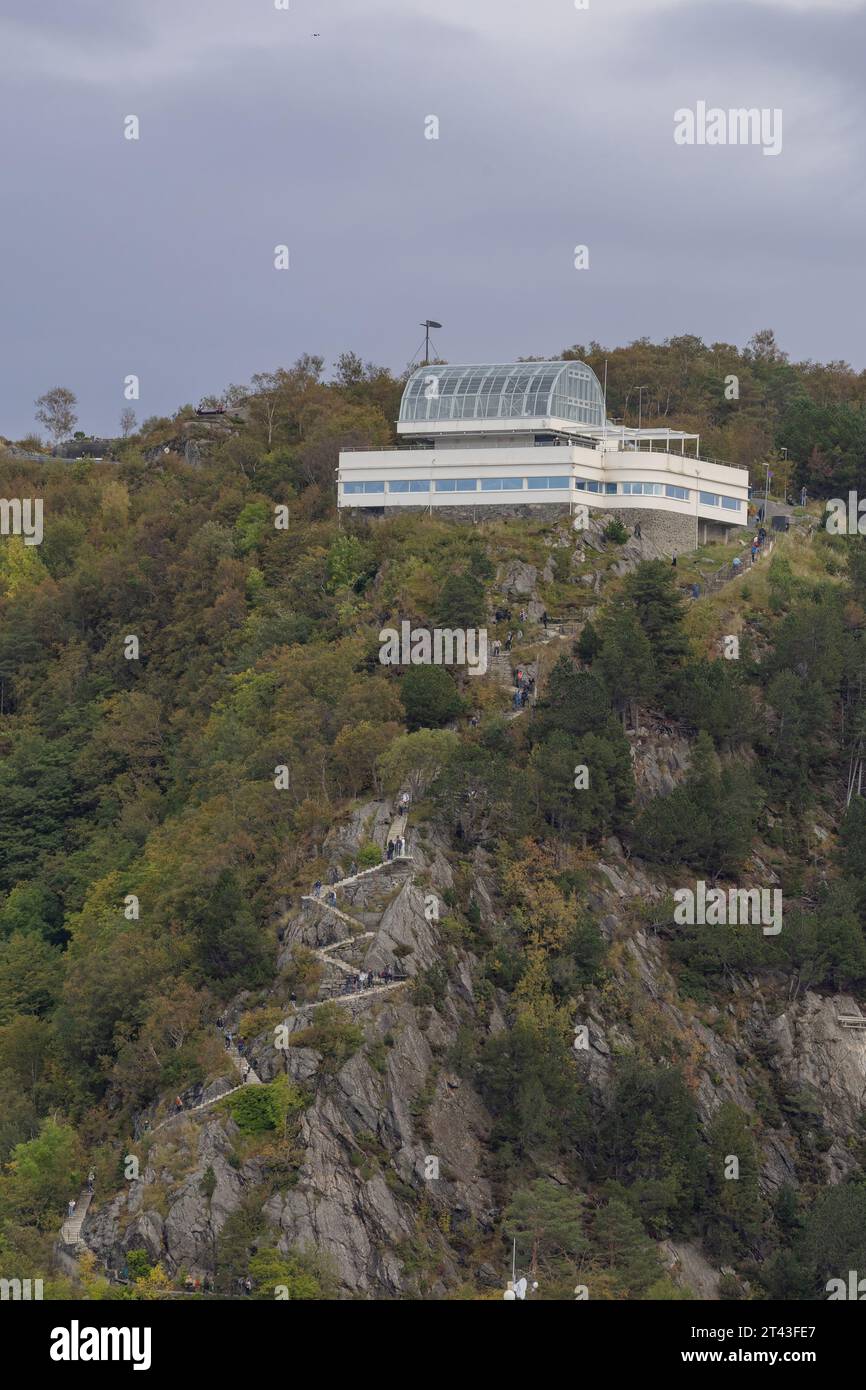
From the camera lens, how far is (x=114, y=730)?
365ft

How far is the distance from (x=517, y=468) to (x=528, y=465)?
488 mm

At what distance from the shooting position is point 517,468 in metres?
106

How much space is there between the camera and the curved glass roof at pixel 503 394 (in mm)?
107688

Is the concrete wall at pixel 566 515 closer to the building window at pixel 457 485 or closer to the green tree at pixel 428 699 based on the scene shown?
the building window at pixel 457 485

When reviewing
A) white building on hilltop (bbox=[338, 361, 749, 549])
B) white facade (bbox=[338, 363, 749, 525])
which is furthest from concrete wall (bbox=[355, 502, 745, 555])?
white facade (bbox=[338, 363, 749, 525])

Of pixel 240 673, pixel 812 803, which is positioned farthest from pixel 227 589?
pixel 812 803

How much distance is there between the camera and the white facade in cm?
10550

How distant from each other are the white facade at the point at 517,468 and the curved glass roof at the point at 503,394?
0.08m

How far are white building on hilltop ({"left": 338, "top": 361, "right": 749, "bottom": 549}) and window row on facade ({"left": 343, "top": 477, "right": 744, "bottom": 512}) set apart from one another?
0.04m

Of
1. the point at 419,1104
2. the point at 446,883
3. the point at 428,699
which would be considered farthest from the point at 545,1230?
the point at 428,699

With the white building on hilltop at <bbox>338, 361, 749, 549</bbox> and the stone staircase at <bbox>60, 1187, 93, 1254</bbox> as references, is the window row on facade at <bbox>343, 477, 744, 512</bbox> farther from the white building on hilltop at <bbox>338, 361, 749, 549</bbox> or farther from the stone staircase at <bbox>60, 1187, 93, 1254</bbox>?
the stone staircase at <bbox>60, 1187, 93, 1254</bbox>

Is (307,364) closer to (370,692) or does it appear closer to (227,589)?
(227,589)

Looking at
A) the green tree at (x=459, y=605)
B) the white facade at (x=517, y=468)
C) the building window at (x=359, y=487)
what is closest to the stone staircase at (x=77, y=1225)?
the green tree at (x=459, y=605)

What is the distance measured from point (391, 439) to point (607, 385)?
26433 mm
